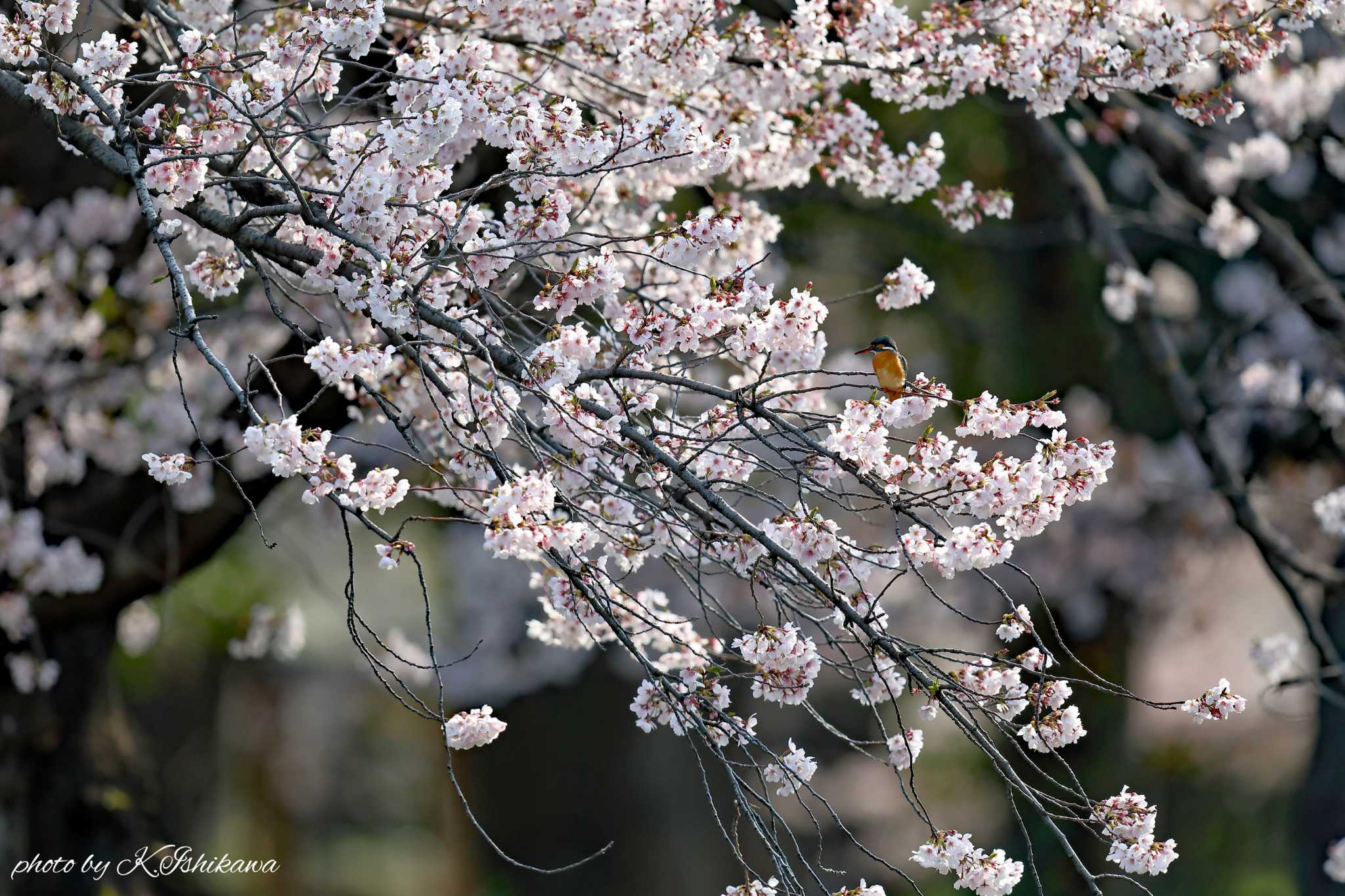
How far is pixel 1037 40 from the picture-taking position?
379 cm

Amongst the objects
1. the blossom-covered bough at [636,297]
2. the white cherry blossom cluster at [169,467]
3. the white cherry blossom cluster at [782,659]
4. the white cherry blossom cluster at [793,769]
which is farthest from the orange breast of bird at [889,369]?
the white cherry blossom cluster at [169,467]

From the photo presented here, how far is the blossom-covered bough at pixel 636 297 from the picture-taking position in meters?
2.63

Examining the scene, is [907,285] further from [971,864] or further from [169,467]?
[169,467]

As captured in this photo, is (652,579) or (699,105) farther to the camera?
(652,579)

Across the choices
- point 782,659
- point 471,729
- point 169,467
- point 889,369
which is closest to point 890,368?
point 889,369

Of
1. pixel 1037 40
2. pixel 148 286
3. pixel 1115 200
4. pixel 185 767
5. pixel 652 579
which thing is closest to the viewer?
pixel 1037 40

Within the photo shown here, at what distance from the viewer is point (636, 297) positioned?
135 inches

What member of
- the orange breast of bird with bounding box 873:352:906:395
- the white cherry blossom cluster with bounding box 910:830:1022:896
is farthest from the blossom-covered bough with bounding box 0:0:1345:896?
the orange breast of bird with bounding box 873:352:906:395

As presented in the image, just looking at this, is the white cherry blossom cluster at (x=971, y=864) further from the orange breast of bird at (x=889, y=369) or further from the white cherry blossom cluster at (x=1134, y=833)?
the orange breast of bird at (x=889, y=369)

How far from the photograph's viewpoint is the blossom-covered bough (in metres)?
2.63

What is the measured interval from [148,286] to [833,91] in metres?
3.78

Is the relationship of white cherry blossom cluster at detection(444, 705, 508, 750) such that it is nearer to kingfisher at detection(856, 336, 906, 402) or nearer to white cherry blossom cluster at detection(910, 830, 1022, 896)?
white cherry blossom cluster at detection(910, 830, 1022, 896)

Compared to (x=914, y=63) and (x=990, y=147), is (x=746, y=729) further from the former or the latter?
(x=990, y=147)

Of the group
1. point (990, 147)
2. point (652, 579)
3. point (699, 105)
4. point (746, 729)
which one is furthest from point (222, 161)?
point (990, 147)
